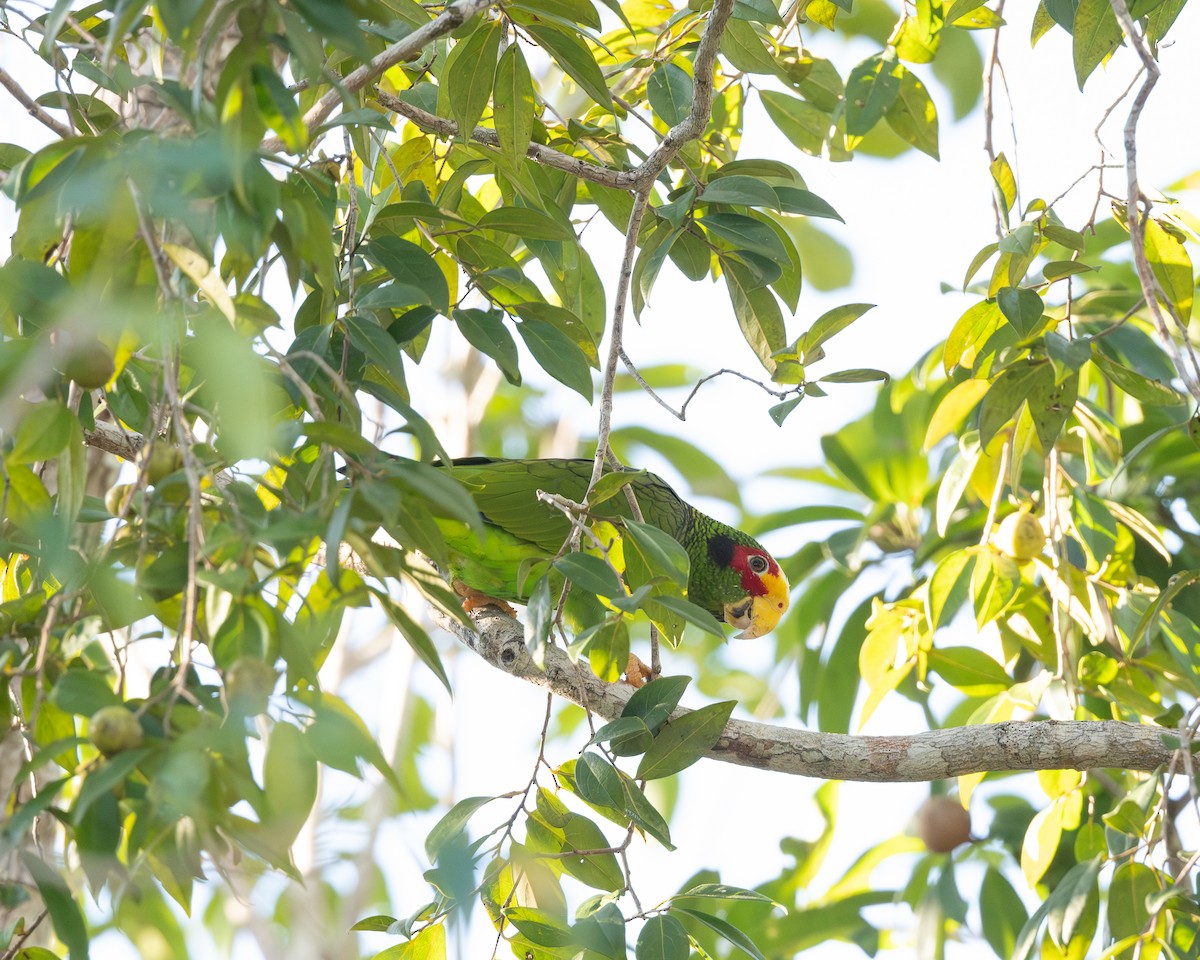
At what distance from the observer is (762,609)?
2.89 meters

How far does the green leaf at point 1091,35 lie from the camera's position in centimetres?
159

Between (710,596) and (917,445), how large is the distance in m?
0.76

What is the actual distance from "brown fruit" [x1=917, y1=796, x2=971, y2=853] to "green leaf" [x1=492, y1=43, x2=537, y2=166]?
215cm

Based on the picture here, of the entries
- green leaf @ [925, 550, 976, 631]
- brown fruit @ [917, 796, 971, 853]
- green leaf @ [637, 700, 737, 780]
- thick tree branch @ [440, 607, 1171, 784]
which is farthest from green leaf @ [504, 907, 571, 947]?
brown fruit @ [917, 796, 971, 853]

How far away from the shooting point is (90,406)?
4.15ft

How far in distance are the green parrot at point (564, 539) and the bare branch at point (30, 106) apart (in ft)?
3.44

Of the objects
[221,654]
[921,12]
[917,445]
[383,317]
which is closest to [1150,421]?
[917,445]

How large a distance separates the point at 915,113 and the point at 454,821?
156 centimetres

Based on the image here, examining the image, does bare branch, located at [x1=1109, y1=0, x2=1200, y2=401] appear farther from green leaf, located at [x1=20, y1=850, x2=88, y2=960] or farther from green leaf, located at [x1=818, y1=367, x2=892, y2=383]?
green leaf, located at [x1=20, y1=850, x2=88, y2=960]

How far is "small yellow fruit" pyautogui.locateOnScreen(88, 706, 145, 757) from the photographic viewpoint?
769 millimetres

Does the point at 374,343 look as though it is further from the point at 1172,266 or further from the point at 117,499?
the point at 1172,266

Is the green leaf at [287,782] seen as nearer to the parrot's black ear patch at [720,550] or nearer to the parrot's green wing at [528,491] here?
the parrot's green wing at [528,491]

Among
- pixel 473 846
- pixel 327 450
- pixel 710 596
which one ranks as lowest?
pixel 473 846

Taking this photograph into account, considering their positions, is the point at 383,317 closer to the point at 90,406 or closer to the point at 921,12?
the point at 90,406
